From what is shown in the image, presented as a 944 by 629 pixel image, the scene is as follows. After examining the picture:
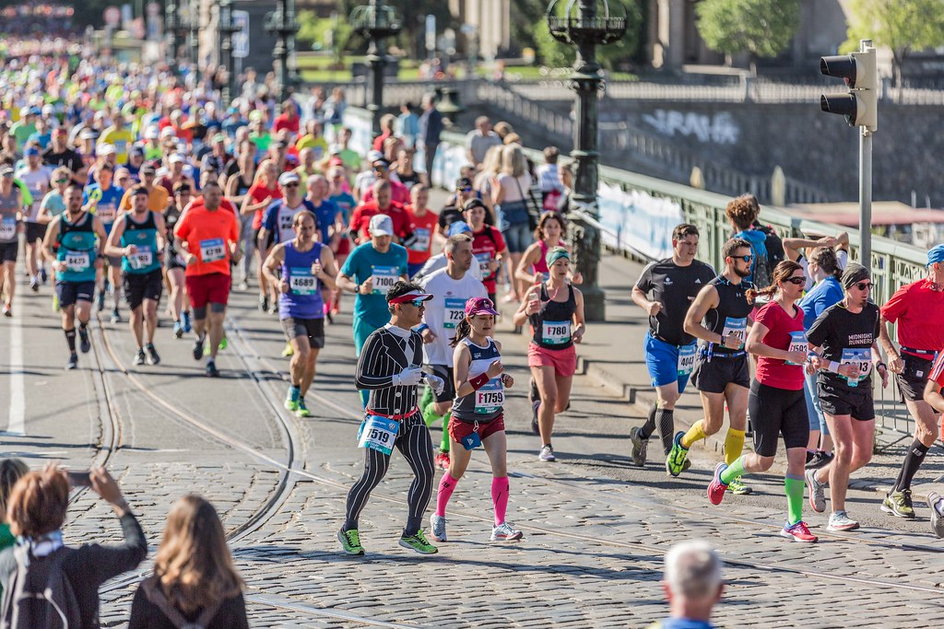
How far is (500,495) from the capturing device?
1059cm

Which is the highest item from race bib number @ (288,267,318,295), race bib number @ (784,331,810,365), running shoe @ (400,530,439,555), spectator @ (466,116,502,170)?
spectator @ (466,116,502,170)

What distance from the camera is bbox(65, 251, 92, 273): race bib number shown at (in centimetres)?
1678

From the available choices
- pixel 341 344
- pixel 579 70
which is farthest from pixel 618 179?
pixel 341 344

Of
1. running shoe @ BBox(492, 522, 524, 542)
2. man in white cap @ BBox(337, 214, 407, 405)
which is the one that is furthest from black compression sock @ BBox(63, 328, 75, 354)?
running shoe @ BBox(492, 522, 524, 542)

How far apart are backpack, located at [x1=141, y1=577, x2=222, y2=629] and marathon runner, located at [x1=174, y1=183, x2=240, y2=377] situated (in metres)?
10.4

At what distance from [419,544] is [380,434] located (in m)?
0.68

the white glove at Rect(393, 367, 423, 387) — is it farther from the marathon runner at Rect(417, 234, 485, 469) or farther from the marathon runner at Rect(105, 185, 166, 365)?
the marathon runner at Rect(105, 185, 166, 365)

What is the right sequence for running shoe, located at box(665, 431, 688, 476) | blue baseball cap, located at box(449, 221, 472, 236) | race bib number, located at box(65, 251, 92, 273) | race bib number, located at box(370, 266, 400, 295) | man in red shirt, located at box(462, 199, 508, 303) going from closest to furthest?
1. running shoe, located at box(665, 431, 688, 476)
2. race bib number, located at box(370, 266, 400, 295)
3. blue baseball cap, located at box(449, 221, 472, 236)
4. man in red shirt, located at box(462, 199, 508, 303)
5. race bib number, located at box(65, 251, 92, 273)

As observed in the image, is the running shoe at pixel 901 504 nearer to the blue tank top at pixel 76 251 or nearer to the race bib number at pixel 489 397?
the race bib number at pixel 489 397

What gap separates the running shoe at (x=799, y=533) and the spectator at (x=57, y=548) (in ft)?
17.1

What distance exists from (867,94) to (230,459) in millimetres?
5141

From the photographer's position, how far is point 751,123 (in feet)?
243

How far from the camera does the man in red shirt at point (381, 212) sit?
1641cm

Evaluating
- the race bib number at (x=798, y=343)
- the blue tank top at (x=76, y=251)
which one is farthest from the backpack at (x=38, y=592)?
the blue tank top at (x=76, y=251)
